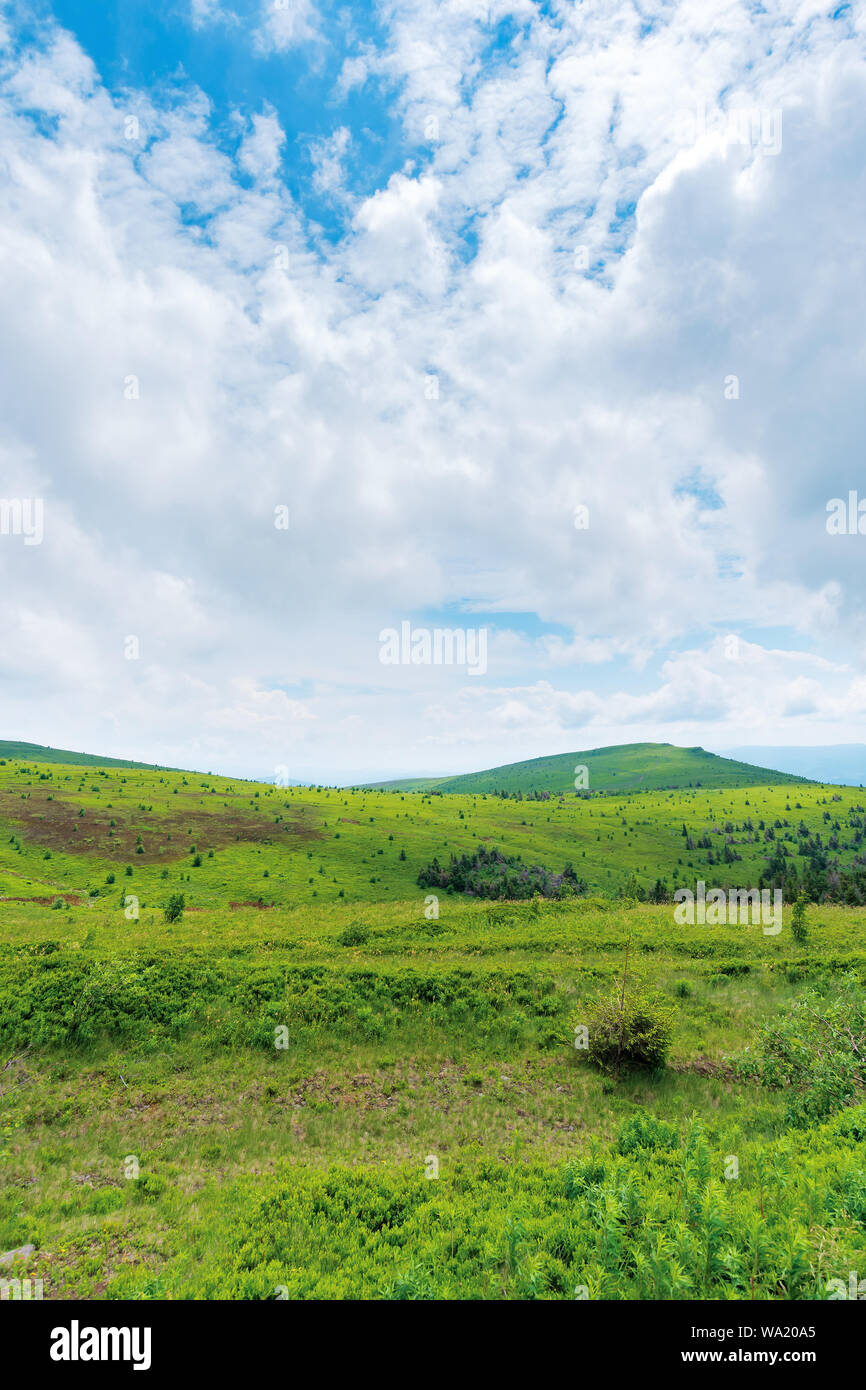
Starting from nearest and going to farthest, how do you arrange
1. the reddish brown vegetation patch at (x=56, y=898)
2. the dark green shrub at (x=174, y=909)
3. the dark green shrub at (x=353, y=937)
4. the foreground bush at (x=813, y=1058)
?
the foreground bush at (x=813, y=1058) → the dark green shrub at (x=353, y=937) → the dark green shrub at (x=174, y=909) → the reddish brown vegetation patch at (x=56, y=898)

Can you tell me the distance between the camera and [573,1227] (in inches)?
392

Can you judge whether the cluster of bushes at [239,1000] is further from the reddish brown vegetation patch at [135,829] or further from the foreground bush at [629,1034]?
the reddish brown vegetation patch at [135,829]

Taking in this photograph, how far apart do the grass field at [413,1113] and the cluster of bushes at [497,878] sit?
4038 cm

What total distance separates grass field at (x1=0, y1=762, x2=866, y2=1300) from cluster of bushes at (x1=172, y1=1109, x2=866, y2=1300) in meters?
0.06

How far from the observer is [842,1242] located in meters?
7.48

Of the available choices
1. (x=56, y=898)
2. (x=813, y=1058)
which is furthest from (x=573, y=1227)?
(x=56, y=898)

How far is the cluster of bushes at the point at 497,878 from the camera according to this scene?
3231 inches

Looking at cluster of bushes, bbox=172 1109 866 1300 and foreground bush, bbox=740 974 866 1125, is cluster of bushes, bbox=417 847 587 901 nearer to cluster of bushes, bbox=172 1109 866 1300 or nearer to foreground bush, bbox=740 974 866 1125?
foreground bush, bbox=740 974 866 1125

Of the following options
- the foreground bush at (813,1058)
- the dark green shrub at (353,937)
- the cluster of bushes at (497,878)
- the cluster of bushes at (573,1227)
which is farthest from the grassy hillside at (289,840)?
the foreground bush at (813,1058)

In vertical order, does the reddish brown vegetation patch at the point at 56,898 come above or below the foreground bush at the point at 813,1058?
below

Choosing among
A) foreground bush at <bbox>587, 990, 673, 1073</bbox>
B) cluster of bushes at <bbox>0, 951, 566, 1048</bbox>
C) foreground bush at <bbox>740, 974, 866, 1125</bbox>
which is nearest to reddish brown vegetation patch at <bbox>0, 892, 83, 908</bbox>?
cluster of bushes at <bbox>0, 951, 566, 1048</bbox>
